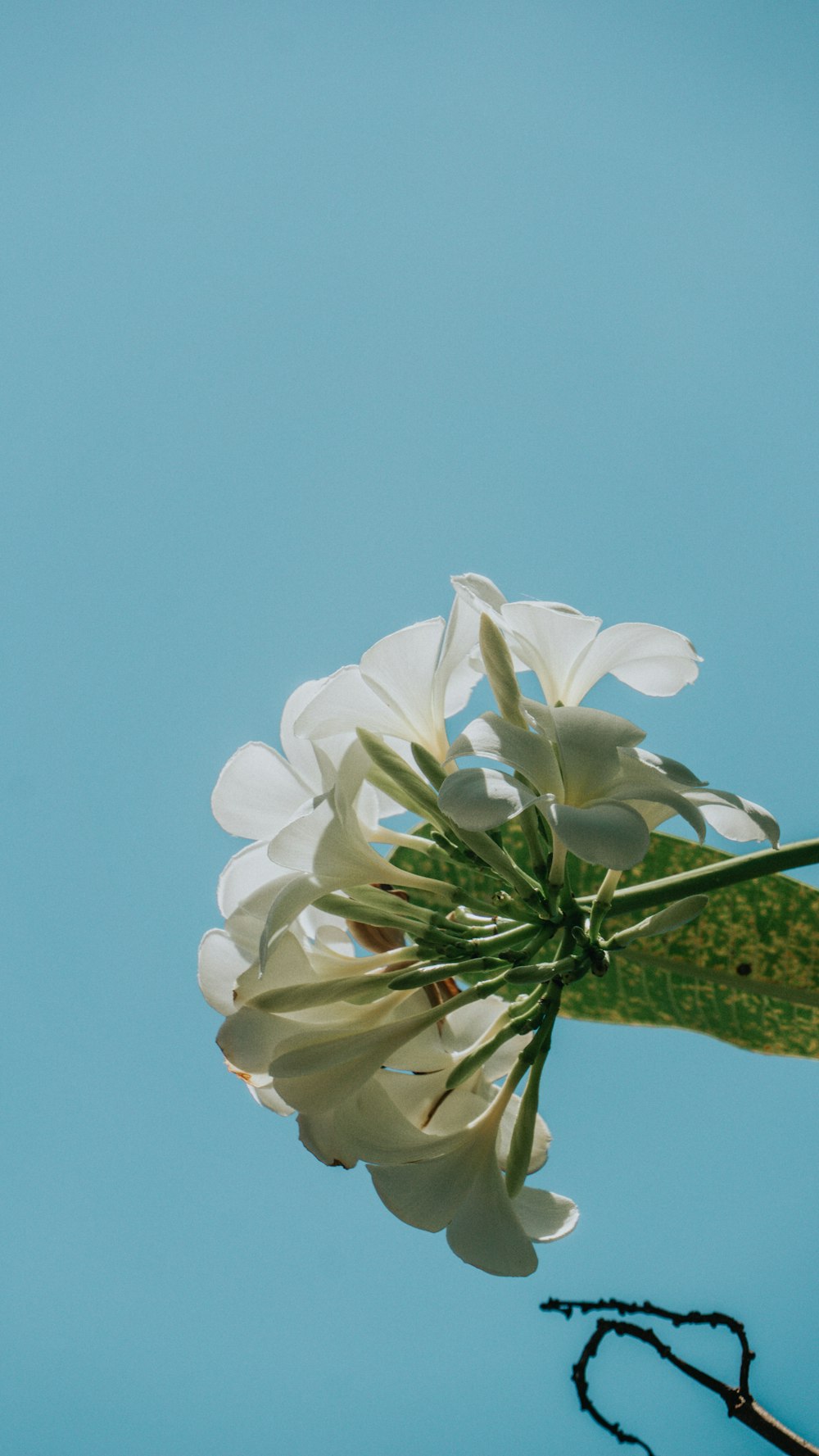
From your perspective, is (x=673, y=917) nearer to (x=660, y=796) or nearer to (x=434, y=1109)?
(x=660, y=796)

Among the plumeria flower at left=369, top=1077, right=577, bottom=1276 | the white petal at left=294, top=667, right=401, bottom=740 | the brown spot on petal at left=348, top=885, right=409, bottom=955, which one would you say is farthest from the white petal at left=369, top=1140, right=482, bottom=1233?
the white petal at left=294, top=667, right=401, bottom=740

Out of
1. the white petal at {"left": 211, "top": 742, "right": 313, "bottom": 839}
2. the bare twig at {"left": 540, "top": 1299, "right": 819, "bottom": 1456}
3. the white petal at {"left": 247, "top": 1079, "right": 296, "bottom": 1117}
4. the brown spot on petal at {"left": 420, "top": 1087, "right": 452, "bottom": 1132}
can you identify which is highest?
the white petal at {"left": 211, "top": 742, "right": 313, "bottom": 839}

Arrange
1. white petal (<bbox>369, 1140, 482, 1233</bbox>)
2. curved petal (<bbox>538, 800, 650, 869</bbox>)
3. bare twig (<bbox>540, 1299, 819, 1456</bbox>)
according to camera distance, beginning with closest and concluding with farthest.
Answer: curved petal (<bbox>538, 800, 650, 869</bbox>) → white petal (<bbox>369, 1140, 482, 1233</bbox>) → bare twig (<bbox>540, 1299, 819, 1456</bbox>)

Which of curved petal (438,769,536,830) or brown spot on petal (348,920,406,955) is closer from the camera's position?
curved petal (438,769,536,830)

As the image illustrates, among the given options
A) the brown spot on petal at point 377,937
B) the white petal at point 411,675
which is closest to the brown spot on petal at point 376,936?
the brown spot on petal at point 377,937

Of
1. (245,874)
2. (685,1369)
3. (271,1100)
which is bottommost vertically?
(685,1369)

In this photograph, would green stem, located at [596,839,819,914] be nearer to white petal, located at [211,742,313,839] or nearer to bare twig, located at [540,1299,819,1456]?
white petal, located at [211,742,313,839]

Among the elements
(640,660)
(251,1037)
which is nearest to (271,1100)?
(251,1037)
